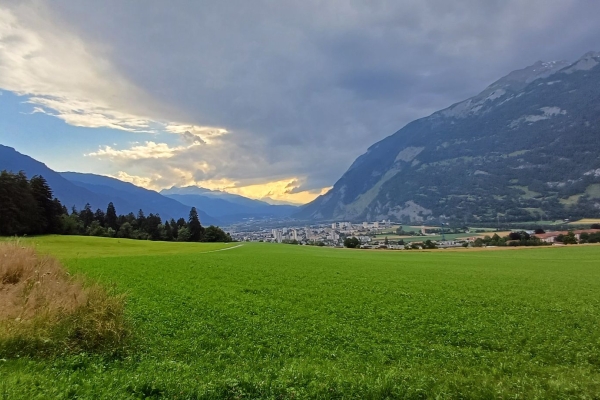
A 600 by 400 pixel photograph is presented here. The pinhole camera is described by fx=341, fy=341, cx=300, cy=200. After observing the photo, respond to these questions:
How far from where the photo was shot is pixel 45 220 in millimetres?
67938

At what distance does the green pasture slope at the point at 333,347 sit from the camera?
306 inches

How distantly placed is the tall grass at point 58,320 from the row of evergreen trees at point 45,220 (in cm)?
6191

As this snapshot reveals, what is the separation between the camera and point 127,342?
9.95m

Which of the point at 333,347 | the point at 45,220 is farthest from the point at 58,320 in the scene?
the point at 45,220

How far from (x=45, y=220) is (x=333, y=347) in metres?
77.1

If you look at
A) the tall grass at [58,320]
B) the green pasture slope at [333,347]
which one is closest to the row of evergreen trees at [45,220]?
the green pasture slope at [333,347]

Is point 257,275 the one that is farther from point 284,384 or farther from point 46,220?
point 46,220

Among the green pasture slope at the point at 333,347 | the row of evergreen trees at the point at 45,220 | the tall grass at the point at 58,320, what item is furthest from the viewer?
the row of evergreen trees at the point at 45,220

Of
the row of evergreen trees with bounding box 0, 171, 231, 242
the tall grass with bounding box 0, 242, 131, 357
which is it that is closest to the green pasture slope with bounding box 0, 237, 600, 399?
the tall grass with bounding box 0, 242, 131, 357

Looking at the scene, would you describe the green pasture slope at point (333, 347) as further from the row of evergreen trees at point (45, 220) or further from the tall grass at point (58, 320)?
the row of evergreen trees at point (45, 220)

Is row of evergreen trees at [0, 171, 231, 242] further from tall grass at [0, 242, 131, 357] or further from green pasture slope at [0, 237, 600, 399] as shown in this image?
tall grass at [0, 242, 131, 357]

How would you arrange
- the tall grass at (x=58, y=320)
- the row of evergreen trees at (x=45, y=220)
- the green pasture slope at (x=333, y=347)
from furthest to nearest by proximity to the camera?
the row of evergreen trees at (x=45, y=220), the tall grass at (x=58, y=320), the green pasture slope at (x=333, y=347)

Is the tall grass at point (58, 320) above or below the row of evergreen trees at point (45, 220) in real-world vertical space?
below

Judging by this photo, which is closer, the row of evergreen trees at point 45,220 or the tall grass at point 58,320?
the tall grass at point 58,320
